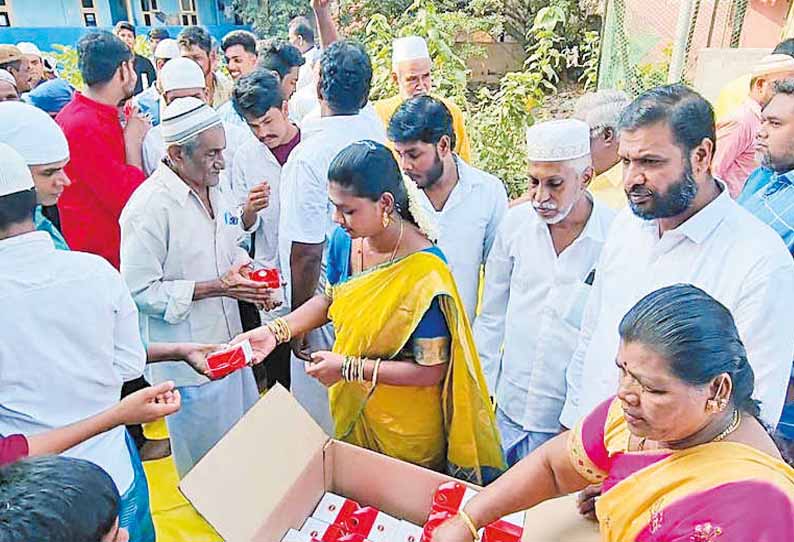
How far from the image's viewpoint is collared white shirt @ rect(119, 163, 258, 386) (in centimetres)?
206

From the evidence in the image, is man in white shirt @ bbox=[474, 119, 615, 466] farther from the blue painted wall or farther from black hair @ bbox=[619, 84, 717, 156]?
the blue painted wall

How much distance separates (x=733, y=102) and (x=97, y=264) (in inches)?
140

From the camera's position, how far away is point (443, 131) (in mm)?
2285

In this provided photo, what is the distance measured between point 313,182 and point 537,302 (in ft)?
3.36

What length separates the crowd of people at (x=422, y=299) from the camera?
98 cm

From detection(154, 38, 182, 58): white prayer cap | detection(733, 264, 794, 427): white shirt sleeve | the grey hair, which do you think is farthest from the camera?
detection(154, 38, 182, 58): white prayer cap

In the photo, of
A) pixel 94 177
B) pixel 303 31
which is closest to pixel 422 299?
pixel 94 177

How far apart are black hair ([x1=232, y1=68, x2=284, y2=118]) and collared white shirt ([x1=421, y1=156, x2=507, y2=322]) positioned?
2.90 ft

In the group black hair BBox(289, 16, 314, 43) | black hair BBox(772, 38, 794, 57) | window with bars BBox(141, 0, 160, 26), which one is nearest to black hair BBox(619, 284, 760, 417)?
black hair BBox(772, 38, 794, 57)

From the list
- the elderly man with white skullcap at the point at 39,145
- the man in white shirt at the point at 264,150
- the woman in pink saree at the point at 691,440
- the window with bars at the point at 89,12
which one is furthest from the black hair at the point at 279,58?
the window with bars at the point at 89,12

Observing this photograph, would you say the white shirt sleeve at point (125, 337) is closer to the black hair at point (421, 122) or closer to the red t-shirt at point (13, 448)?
the red t-shirt at point (13, 448)

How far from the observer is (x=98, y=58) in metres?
2.87

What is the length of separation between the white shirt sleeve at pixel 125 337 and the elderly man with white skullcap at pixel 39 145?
19.5 inches

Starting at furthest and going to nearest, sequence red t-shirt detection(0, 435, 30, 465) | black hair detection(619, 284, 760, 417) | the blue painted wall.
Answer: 1. the blue painted wall
2. red t-shirt detection(0, 435, 30, 465)
3. black hair detection(619, 284, 760, 417)
